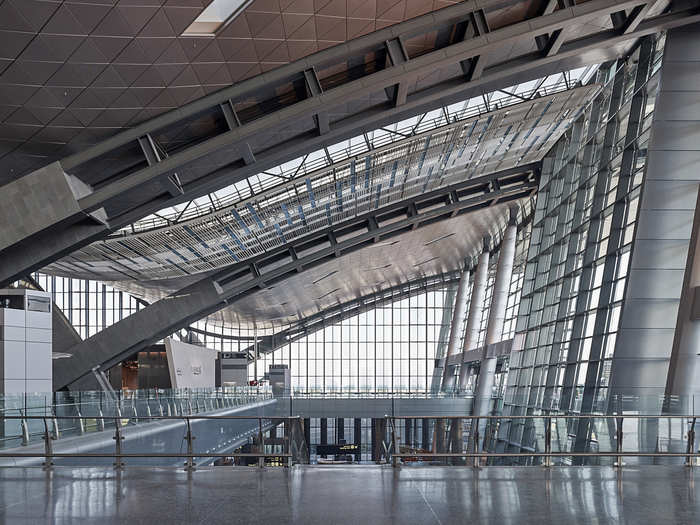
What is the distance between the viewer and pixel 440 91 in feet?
68.8

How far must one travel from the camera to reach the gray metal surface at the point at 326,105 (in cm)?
1844

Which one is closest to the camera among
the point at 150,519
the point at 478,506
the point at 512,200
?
the point at 150,519

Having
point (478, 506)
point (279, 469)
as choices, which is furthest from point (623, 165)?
point (478, 506)

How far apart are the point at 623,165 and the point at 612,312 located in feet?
16.1

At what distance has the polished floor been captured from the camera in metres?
7.95

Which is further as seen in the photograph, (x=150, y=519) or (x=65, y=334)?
(x=65, y=334)

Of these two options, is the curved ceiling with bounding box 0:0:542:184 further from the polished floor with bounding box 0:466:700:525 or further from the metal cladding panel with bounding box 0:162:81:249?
the polished floor with bounding box 0:466:700:525

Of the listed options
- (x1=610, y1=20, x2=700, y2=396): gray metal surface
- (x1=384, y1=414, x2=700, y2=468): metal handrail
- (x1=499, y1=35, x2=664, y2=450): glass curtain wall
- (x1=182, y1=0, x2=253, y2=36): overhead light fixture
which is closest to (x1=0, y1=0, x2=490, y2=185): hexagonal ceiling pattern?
(x1=182, y1=0, x2=253, y2=36): overhead light fixture

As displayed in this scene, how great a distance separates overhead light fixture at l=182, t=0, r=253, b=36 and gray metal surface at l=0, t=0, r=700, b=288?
2.18 m

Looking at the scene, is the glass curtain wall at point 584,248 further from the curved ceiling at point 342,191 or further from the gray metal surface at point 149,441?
the gray metal surface at point 149,441

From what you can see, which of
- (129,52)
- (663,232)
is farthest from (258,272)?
(129,52)

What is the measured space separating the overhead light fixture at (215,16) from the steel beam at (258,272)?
79.9ft

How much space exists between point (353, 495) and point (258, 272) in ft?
113

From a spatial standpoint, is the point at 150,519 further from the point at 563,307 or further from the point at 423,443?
the point at 563,307
